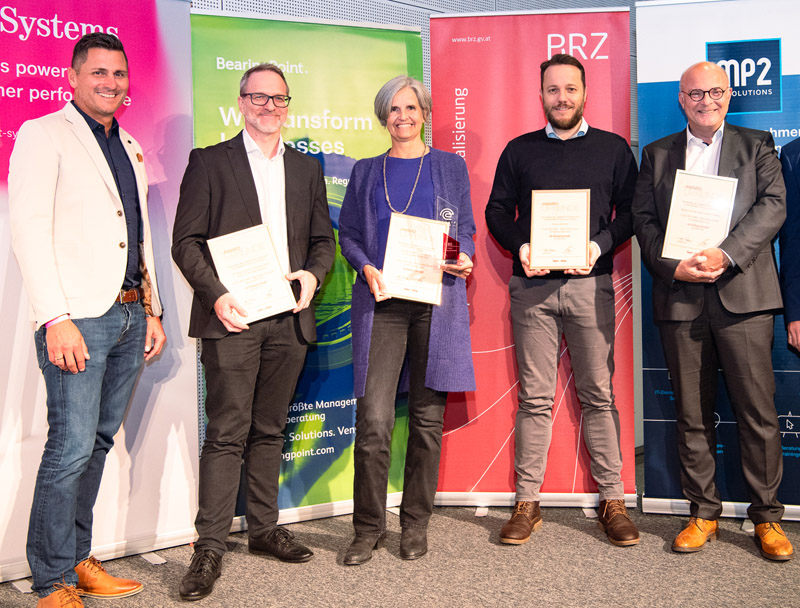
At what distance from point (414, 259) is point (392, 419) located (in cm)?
68

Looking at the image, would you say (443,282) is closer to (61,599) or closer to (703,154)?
(703,154)

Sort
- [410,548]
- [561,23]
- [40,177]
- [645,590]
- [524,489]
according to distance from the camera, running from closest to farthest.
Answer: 1. [40,177]
2. [645,590]
3. [410,548]
4. [524,489]
5. [561,23]

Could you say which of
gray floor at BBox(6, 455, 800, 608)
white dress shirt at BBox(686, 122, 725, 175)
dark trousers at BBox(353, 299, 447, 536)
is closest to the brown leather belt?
dark trousers at BBox(353, 299, 447, 536)

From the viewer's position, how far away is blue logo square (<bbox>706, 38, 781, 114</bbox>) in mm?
3361

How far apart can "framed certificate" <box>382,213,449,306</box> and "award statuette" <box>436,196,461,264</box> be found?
0.9 inches

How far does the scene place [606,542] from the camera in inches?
124

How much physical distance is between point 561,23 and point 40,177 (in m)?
2.54

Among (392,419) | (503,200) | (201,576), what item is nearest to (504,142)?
(503,200)

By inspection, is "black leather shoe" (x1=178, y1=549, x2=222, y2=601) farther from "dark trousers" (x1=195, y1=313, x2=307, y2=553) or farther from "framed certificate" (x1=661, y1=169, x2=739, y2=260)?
"framed certificate" (x1=661, y1=169, x2=739, y2=260)

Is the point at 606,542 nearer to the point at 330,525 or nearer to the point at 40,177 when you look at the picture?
the point at 330,525

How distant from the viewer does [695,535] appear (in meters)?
3.01

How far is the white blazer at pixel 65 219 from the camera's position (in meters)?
2.37

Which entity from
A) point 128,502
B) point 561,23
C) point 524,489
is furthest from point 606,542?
point 561,23

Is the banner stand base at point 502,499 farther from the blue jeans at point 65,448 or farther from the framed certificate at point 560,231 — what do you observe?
the blue jeans at point 65,448
